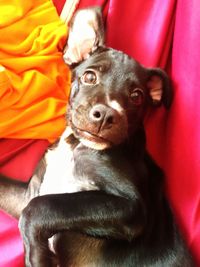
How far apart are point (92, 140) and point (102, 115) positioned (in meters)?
0.15

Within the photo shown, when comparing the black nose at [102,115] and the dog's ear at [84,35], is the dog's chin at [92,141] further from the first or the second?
the dog's ear at [84,35]

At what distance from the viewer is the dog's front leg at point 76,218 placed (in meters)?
1.99

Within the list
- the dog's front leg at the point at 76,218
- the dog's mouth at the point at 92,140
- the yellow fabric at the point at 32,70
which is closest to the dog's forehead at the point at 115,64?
the yellow fabric at the point at 32,70

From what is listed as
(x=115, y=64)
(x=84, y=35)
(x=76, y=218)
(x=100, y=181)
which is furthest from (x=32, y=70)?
(x=76, y=218)

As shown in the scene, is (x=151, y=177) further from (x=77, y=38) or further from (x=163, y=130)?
(x=77, y=38)

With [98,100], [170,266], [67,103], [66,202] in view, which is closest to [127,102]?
[98,100]

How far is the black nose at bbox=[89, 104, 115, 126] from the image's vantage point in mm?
2043

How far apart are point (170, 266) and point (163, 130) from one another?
0.76 meters

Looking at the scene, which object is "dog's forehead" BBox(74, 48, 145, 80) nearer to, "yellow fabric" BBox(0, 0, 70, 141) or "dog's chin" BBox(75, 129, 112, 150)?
"yellow fabric" BBox(0, 0, 70, 141)

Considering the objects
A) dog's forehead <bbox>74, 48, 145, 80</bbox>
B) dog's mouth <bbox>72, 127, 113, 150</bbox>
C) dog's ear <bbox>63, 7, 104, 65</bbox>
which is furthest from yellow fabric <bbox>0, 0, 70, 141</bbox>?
dog's mouth <bbox>72, 127, 113, 150</bbox>

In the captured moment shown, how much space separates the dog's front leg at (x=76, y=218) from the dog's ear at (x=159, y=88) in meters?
0.63

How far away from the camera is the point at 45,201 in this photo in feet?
6.68

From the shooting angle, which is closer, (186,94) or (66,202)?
(66,202)

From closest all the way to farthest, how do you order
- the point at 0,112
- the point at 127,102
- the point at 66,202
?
the point at 66,202, the point at 127,102, the point at 0,112
